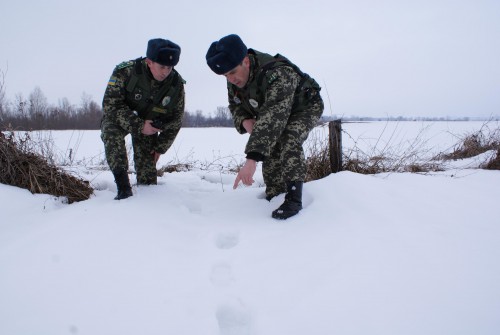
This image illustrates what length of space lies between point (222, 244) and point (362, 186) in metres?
1.17

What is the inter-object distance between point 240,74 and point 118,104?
1.09 meters

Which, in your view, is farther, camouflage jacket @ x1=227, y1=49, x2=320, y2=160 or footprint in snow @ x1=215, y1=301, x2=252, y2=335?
camouflage jacket @ x1=227, y1=49, x2=320, y2=160

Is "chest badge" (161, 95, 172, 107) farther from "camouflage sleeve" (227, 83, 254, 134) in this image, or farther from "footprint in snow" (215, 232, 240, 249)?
"footprint in snow" (215, 232, 240, 249)

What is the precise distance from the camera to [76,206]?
2.18 m

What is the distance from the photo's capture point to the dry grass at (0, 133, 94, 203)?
2410 mm

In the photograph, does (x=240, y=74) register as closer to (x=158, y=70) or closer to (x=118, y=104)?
(x=158, y=70)

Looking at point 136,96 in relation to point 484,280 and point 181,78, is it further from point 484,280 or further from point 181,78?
point 484,280

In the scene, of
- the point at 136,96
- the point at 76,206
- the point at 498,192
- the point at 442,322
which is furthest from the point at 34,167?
the point at 498,192

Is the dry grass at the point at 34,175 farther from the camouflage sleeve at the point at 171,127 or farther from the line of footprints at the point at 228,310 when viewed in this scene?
Answer: the line of footprints at the point at 228,310

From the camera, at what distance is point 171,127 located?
2865mm

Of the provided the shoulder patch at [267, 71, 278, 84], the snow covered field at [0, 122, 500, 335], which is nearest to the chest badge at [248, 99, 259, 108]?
the shoulder patch at [267, 71, 278, 84]

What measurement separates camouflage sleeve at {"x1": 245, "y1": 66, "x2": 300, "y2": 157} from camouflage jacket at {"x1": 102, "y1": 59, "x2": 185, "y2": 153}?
1.04 metres

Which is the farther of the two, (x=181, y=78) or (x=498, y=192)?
(x=181, y=78)

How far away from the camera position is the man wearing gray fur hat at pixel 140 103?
2388 millimetres
